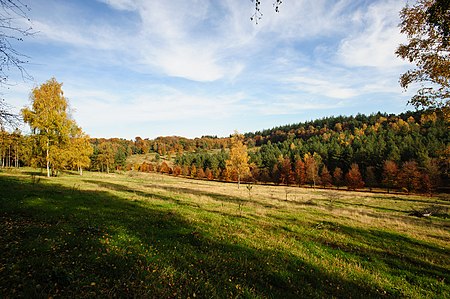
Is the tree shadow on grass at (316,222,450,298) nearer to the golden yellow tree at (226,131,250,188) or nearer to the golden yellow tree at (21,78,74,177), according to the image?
the golden yellow tree at (226,131,250,188)

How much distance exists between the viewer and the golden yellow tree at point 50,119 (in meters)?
30.2

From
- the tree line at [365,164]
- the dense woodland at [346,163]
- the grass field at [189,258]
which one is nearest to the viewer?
the grass field at [189,258]

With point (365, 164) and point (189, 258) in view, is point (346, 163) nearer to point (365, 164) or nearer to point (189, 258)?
point (365, 164)

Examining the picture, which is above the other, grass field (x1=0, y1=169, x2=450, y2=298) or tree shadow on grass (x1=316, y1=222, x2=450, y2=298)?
grass field (x1=0, y1=169, x2=450, y2=298)

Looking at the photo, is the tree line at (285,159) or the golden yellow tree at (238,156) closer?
the tree line at (285,159)

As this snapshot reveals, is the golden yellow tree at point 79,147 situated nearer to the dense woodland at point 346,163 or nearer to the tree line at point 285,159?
the tree line at point 285,159

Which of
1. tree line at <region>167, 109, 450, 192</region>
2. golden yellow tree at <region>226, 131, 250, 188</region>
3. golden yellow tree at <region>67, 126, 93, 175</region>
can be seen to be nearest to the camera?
golden yellow tree at <region>67, 126, 93, 175</region>

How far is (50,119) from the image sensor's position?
30672mm

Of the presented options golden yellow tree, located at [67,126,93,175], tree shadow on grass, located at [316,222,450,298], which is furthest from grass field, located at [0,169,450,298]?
golden yellow tree, located at [67,126,93,175]

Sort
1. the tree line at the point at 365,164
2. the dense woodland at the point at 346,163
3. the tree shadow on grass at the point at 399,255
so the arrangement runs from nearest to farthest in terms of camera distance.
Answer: the tree shadow on grass at the point at 399,255
the dense woodland at the point at 346,163
the tree line at the point at 365,164

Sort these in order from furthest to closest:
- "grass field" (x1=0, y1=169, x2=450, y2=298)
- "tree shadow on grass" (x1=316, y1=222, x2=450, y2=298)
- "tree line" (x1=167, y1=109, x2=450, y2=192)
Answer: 1. "tree line" (x1=167, y1=109, x2=450, y2=192)
2. "tree shadow on grass" (x1=316, y1=222, x2=450, y2=298)
3. "grass field" (x1=0, y1=169, x2=450, y2=298)

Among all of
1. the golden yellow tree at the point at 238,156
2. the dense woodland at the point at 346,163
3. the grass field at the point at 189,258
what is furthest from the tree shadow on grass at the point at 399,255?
the dense woodland at the point at 346,163

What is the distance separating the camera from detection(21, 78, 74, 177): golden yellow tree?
3022 centimetres

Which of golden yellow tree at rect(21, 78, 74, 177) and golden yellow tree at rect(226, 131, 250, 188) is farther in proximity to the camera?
golden yellow tree at rect(226, 131, 250, 188)
